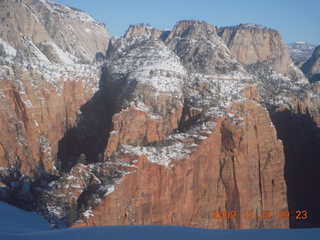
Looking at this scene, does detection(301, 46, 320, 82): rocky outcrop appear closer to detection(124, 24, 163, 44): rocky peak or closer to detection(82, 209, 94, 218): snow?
detection(124, 24, 163, 44): rocky peak

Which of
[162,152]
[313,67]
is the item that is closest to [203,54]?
[162,152]

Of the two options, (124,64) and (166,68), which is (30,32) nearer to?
(124,64)

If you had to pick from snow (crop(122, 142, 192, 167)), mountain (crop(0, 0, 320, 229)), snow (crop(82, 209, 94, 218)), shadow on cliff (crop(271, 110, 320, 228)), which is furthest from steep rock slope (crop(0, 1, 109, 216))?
shadow on cliff (crop(271, 110, 320, 228))

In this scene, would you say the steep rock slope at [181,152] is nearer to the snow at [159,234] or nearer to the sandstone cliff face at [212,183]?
the sandstone cliff face at [212,183]

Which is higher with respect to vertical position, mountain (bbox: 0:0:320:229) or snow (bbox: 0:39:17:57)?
snow (bbox: 0:39:17:57)

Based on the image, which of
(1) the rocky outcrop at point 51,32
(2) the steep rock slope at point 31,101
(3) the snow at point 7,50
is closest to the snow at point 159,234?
(2) the steep rock slope at point 31,101

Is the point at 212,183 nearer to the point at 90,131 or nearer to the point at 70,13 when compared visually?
the point at 90,131
